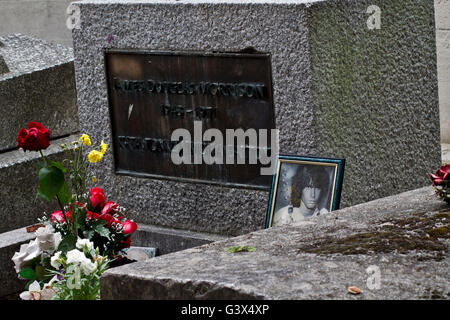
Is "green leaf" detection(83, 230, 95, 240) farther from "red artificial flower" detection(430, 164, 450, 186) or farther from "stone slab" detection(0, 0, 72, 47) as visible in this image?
"stone slab" detection(0, 0, 72, 47)

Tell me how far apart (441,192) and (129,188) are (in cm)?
225

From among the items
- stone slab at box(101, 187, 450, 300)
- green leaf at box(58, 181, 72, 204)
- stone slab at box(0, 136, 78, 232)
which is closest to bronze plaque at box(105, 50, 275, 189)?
stone slab at box(0, 136, 78, 232)

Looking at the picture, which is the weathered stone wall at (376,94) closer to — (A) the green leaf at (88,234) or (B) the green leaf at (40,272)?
(A) the green leaf at (88,234)

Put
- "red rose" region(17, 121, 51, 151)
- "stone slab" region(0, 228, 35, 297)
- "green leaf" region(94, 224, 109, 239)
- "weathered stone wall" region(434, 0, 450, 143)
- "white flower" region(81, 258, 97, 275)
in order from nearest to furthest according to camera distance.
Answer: "white flower" region(81, 258, 97, 275)
"red rose" region(17, 121, 51, 151)
"green leaf" region(94, 224, 109, 239)
"stone slab" region(0, 228, 35, 297)
"weathered stone wall" region(434, 0, 450, 143)

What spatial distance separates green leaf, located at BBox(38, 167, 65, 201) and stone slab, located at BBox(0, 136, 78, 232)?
119 cm

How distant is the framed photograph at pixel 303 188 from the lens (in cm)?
402

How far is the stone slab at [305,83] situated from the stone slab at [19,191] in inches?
17.7

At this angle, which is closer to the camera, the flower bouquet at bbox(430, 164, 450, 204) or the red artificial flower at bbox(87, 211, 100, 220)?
the flower bouquet at bbox(430, 164, 450, 204)

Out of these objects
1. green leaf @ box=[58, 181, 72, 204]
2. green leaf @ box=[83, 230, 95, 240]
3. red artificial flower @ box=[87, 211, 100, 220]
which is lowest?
green leaf @ box=[83, 230, 95, 240]

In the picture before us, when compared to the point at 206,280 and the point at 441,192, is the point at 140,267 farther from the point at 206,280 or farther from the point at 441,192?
the point at 441,192

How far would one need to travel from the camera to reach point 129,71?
15.6 ft

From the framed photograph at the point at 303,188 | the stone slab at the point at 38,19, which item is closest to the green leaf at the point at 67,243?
the framed photograph at the point at 303,188

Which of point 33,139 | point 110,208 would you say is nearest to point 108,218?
point 110,208

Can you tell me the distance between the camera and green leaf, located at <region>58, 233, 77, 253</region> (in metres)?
4.02
